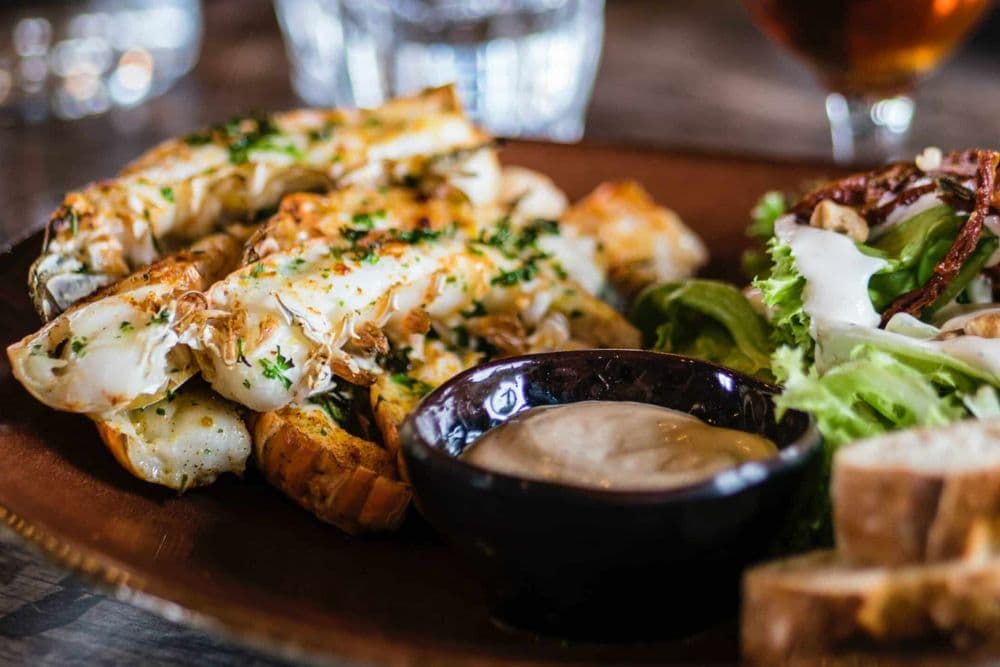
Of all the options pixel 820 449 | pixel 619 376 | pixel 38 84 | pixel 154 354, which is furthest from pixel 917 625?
pixel 38 84

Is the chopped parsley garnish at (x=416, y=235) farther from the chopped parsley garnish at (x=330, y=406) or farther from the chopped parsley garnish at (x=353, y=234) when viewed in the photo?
the chopped parsley garnish at (x=330, y=406)

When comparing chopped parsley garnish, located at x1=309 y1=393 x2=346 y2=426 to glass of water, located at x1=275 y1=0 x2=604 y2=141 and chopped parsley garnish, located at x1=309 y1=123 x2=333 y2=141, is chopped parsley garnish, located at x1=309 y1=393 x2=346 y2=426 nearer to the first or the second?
chopped parsley garnish, located at x1=309 y1=123 x2=333 y2=141

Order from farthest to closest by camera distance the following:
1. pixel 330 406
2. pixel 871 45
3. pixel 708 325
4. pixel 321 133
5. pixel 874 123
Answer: pixel 874 123 < pixel 871 45 < pixel 321 133 < pixel 708 325 < pixel 330 406

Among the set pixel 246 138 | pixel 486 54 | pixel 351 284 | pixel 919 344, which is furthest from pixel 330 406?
pixel 486 54

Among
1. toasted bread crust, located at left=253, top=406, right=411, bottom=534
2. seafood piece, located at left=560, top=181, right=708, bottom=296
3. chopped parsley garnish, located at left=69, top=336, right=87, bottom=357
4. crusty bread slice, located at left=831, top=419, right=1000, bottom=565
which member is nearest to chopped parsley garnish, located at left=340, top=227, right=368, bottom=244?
toasted bread crust, located at left=253, top=406, right=411, bottom=534

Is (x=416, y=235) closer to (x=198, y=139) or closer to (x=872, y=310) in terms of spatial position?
(x=198, y=139)

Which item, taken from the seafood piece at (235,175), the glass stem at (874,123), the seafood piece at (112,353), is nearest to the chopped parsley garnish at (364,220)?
the seafood piece at (235,175)
